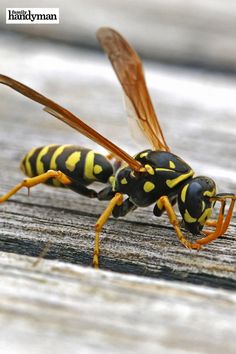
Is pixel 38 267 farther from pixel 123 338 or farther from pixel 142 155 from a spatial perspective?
pixel 142 155

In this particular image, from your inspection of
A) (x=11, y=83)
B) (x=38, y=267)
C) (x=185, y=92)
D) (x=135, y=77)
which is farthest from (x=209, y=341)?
(x=185, y=92)

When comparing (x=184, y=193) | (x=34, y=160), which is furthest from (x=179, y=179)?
(x=34, y=160)

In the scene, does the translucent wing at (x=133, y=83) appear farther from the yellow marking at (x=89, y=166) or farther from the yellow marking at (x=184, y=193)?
the yellow marking at (x=184, y=193)

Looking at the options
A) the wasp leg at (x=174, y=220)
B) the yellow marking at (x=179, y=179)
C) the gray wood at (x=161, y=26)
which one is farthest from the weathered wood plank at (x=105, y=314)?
the gray wood at (x=161, y=26)

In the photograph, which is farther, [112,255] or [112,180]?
[112,180]

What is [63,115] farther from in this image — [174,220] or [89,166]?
[89,166]

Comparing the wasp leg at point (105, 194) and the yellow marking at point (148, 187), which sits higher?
the yellow marking at point (148, 187)
